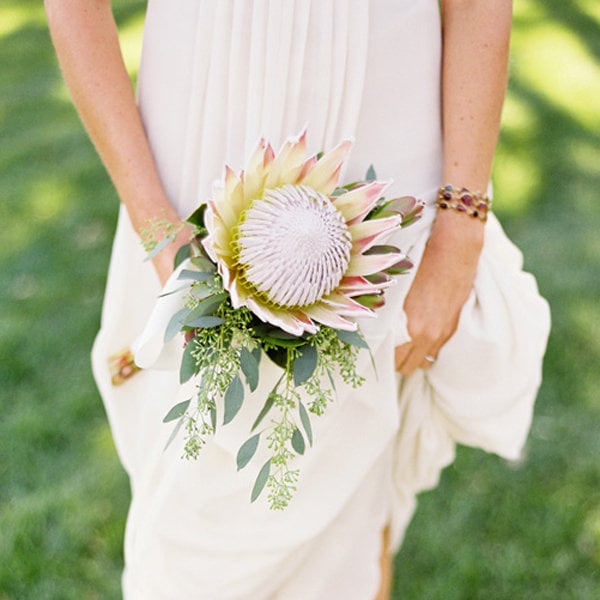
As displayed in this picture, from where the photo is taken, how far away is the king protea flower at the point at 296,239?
1109 mm

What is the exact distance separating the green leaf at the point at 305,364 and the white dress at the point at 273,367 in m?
0.16

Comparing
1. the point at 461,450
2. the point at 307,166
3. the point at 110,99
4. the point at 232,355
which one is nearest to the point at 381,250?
the point at 307,166

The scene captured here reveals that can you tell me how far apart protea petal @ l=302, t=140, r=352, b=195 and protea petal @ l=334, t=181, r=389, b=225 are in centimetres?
2

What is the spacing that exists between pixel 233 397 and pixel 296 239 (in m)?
0.23

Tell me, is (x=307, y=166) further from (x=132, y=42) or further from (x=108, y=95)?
(x=132, y=42)

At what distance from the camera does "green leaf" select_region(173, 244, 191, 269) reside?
1281 millimetres

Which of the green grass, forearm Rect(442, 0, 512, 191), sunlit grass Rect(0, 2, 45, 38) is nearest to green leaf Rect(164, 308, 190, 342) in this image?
forearm Rect(442, 0, 512, 191)

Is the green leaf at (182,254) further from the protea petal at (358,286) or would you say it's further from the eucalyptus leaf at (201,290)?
the protea petal at (358,286)

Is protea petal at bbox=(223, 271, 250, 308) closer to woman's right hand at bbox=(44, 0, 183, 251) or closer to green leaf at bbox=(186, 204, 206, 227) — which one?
green leaf at bbox=(186, 204, 206, 227)

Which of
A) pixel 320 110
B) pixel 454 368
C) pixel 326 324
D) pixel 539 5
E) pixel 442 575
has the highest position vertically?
pixel 320 110

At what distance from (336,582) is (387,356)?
0.53 m

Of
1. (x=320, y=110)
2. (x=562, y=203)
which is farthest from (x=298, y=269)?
(x=562, y=203)

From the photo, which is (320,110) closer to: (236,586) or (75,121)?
(236,586)

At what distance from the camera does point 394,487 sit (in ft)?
6.07
